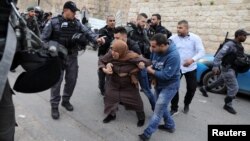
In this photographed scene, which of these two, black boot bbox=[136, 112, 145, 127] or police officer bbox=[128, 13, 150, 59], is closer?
black boot bbox=[136, 112, 145, 127]

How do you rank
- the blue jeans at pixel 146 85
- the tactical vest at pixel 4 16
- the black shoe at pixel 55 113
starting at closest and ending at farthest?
the tactical vest at pixel 4 16, the black shoe at pixel 55 113, the blue jeans at pixel 146 85

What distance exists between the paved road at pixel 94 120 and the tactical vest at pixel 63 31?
93 cm

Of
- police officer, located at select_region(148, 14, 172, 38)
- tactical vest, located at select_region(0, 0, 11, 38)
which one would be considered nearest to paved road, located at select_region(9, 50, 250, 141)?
police officer, located at select_region(148, 14, 172, 38)

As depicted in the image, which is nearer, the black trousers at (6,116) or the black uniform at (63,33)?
the black trousers at (6,116)

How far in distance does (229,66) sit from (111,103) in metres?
2.61

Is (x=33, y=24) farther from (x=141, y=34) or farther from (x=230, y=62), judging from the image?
(x=230, y=62)

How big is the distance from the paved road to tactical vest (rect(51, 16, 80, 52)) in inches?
36.7

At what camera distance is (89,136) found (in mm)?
4500

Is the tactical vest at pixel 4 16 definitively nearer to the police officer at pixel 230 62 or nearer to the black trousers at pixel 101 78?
the black trousers at pixel 101 78

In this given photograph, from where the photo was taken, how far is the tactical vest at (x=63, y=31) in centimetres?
490

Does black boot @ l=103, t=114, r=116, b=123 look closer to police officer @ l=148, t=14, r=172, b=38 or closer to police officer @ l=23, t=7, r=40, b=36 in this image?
police officer @ l=23, t=7, r=40, b=36

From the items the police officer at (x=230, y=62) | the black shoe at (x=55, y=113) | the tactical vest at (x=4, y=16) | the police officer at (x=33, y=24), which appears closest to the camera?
the tactical vest at (x=4, y=16)

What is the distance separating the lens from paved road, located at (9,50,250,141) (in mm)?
4508

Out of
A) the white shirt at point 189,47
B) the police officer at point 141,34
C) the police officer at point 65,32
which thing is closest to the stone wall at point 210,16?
the police officer at point 141,34
